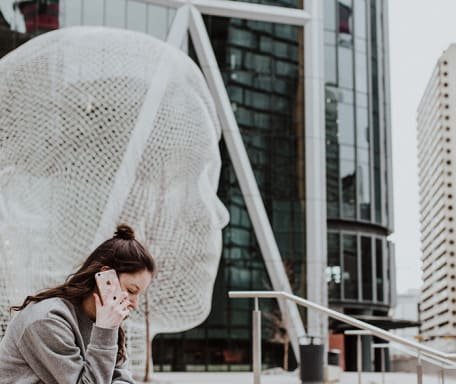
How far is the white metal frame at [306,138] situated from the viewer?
26.2 m

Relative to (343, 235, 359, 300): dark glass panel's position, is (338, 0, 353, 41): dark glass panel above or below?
above

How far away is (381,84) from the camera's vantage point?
114 ft

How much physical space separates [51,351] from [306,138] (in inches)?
1006

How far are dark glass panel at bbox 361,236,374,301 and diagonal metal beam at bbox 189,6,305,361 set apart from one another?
8186 millimetres

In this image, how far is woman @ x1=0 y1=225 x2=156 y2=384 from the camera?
2295 millimetres

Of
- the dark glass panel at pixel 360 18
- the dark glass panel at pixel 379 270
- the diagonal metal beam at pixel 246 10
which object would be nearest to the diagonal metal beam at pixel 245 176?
the diagonal metal beam at pixel 246 10

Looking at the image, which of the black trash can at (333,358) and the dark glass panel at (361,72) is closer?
the black trash can at (333,358)

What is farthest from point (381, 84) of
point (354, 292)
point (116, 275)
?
point (116, 275)

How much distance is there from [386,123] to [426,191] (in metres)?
41.8

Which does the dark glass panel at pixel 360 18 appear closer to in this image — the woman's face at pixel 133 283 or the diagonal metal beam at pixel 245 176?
the diagonal metal beam at pixel 245 176

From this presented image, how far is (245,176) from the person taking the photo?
2608 centimetres

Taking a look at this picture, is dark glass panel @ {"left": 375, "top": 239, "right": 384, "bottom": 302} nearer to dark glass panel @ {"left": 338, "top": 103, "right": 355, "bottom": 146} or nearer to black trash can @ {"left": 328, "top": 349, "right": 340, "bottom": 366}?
dark glass panel @ {"left": 338, "top": 103, "right": 355, "bottom": 146}

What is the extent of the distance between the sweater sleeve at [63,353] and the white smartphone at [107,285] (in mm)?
88

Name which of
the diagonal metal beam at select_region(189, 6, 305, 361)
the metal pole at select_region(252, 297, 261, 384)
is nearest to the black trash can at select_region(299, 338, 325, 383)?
the metal pole at select_region(252, 297, 261, 384)
